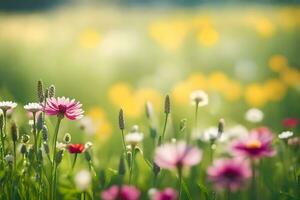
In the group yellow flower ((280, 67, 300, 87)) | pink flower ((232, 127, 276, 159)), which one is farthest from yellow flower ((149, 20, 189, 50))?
pink flower ((232, 127, 276, 159))

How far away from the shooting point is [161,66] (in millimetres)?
3836

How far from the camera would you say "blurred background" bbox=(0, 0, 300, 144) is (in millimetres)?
2861

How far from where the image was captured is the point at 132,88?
3453 millimetres

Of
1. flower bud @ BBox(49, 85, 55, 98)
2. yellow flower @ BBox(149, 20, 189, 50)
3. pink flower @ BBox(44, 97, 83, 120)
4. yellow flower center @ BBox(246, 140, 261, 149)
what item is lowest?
yellow flower center @ BBox(246, 140, 261, 149)

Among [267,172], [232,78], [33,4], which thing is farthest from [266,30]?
[33,4]

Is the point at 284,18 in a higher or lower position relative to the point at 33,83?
higher

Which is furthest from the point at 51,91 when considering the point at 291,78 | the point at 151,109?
the point at 291,78

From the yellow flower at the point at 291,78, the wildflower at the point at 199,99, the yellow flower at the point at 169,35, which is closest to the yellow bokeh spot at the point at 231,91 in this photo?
the yellow flower at the point at 291,78

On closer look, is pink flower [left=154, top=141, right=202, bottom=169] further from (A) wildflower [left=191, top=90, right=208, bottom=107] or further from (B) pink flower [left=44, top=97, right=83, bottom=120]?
(A) wildflower [left=191, top=90, right=208, bottom=107]

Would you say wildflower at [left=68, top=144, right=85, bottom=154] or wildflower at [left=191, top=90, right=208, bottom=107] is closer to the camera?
wildflower at [left=68, top=144, right=85, bottom=154]

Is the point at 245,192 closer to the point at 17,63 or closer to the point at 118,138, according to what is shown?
the point at 118,138

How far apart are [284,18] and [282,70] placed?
1.89 metres

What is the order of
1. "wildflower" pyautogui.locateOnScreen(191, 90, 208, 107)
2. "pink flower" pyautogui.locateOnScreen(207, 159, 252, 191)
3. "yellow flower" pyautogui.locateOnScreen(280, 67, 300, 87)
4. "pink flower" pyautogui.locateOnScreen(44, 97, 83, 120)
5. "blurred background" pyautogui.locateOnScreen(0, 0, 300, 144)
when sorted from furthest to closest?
1. "yellow flower" pyautogui.locateOnScreen(280, 67, 300, 87)
2. "blurred background" pyautogui.locateOnScreen(0, 0, 300, 144)
3. "wildflower" pyautogui.locateOnScreen(191, 90, 208, 107)
4. "pink flower" pyautogui.locateOnScreen(44, 97, 83, 120)
5. "pink flower" pyautogui.locateOnScreen(207, 159, 252, 191)

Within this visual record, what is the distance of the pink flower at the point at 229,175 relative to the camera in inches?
33.8
